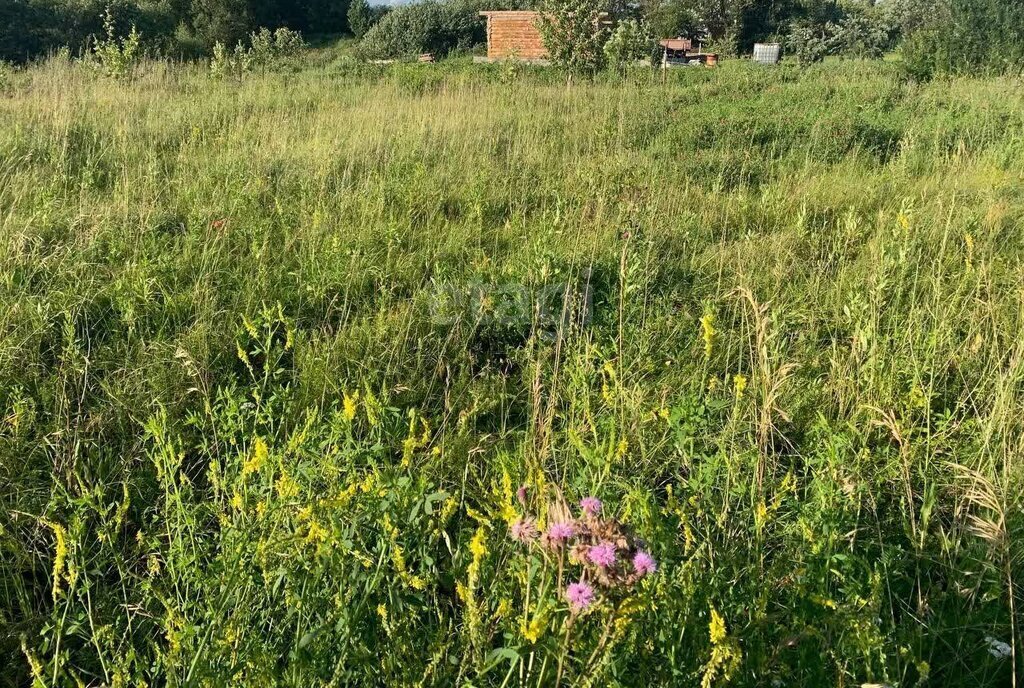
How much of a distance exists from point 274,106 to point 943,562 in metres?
7.80

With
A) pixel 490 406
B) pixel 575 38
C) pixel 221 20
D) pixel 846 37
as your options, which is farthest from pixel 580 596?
pixel 221 20

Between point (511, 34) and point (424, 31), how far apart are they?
19.0ft

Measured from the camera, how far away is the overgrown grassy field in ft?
4.69

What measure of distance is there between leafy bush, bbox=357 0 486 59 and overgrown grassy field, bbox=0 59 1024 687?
93.2 ft

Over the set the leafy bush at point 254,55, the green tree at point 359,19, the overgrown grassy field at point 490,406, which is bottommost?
the overgrown grassy field at point 490,406

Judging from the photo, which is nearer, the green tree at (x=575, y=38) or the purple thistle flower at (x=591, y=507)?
the purple thistle flower at (x=591, y=507)

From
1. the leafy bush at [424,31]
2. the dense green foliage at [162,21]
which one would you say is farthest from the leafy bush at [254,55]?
the leafy bush at [424,31]

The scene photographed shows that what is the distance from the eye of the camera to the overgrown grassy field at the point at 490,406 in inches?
56.3

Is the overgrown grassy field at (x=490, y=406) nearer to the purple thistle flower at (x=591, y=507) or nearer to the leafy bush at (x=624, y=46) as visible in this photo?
the purple thistle flower at (x=591, y=507)

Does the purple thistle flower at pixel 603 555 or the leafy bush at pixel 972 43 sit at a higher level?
the leafy bush at pixel 972 43

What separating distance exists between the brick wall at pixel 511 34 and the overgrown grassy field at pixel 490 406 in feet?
80.1

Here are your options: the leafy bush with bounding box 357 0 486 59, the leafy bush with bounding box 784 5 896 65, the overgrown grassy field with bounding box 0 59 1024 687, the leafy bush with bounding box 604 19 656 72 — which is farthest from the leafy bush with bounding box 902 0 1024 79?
the leafy bush with bounding box 357 0 486 59

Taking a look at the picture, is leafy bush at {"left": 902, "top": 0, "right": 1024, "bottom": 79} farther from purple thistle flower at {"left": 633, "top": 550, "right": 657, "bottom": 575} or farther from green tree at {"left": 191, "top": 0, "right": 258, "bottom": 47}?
green tree at {"left": 191, "top": 0, "right": 258, "bottom": 47}

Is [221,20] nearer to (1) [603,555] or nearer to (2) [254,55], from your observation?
(2) [254,55]
